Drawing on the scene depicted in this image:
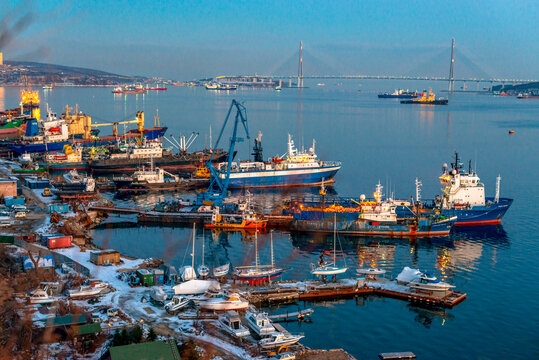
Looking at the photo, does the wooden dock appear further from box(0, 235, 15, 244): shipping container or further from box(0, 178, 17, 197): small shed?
box(0, 235, 15, 244): shipping container

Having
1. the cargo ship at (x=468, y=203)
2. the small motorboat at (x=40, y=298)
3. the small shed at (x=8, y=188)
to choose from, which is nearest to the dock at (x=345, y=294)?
the small motorboat at (x=40, y=298)

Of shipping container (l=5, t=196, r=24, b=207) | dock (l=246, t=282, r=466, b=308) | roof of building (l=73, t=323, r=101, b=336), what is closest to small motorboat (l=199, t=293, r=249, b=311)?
dock (l=246, t=282, r=466, b=308)

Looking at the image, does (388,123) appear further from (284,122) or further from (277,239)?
(277,239)

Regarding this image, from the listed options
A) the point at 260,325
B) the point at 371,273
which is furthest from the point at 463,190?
the point at 260,325

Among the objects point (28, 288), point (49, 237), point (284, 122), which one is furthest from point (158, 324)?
point (284, 122)

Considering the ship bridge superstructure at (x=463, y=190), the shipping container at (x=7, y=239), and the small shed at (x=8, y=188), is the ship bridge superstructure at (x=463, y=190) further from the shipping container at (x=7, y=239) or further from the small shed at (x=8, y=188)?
the small shed at (x=8, y=188)
